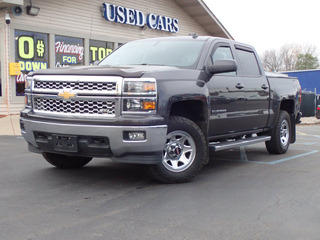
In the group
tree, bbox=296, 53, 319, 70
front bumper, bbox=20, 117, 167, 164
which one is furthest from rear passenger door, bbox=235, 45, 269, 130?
tree, bbox=296, 53, 319, 70

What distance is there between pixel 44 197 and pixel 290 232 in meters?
2.70

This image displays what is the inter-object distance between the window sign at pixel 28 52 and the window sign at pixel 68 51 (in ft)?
2.16

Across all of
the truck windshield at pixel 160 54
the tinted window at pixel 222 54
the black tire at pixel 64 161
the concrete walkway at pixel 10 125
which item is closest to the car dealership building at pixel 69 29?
the concrete walkway at pixel 10 125

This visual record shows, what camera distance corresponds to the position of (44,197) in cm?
492

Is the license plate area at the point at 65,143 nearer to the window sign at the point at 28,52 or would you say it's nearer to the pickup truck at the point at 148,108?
the pickup truck at the point at 148,108

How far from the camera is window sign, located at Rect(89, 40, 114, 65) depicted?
19.2 meters

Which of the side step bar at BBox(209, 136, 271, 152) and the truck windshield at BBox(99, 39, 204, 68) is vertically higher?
the truck windshield at BBox(99, 39, 204, 68)

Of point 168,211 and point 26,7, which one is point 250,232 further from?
point 26,7

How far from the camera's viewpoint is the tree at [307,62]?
245 ft

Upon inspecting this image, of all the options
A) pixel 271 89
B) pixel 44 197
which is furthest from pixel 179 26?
pixel 44 197

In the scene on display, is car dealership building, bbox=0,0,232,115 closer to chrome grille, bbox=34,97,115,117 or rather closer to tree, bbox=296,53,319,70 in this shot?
chrome grille, bbox=34,97,115,117

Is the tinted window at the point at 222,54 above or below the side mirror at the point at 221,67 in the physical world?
above

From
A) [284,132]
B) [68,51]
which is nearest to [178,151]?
[284,132]

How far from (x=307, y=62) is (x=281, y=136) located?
71.1m
